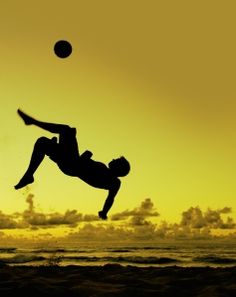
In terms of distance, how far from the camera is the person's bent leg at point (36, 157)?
302 inches

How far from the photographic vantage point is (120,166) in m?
7.85

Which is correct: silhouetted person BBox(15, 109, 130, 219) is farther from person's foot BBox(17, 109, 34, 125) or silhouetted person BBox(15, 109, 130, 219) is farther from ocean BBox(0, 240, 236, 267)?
ocean BBox(0, 240, 236, 267)

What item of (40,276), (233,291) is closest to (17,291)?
(40,276)

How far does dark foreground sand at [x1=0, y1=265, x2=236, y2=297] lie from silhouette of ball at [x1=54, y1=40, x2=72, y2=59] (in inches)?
173

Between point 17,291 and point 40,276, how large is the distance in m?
2.27

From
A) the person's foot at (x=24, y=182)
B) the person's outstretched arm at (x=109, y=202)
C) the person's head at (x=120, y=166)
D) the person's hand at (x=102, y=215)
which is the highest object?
the person's head at (x=120, y=166)

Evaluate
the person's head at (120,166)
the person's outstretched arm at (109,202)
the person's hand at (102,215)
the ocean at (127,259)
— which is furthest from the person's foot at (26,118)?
the ocean at (127,259)

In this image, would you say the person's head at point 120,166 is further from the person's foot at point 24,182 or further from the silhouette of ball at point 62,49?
the silhouette of ball at point 62,49

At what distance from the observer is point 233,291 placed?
9.75 m

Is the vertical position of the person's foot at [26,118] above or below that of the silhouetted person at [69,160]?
above

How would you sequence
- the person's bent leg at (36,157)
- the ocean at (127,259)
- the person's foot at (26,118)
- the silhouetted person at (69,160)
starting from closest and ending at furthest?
the silhouetted person at (69,160), the person's bent leg at (36,157), the person's foot at (26,118), the ocean at (127,259)

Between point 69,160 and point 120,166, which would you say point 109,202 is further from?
point 69,160

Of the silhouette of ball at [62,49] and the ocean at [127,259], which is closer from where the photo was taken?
the silhouette of ball at [62,49]

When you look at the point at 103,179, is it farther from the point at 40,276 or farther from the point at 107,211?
the point at 40,276
